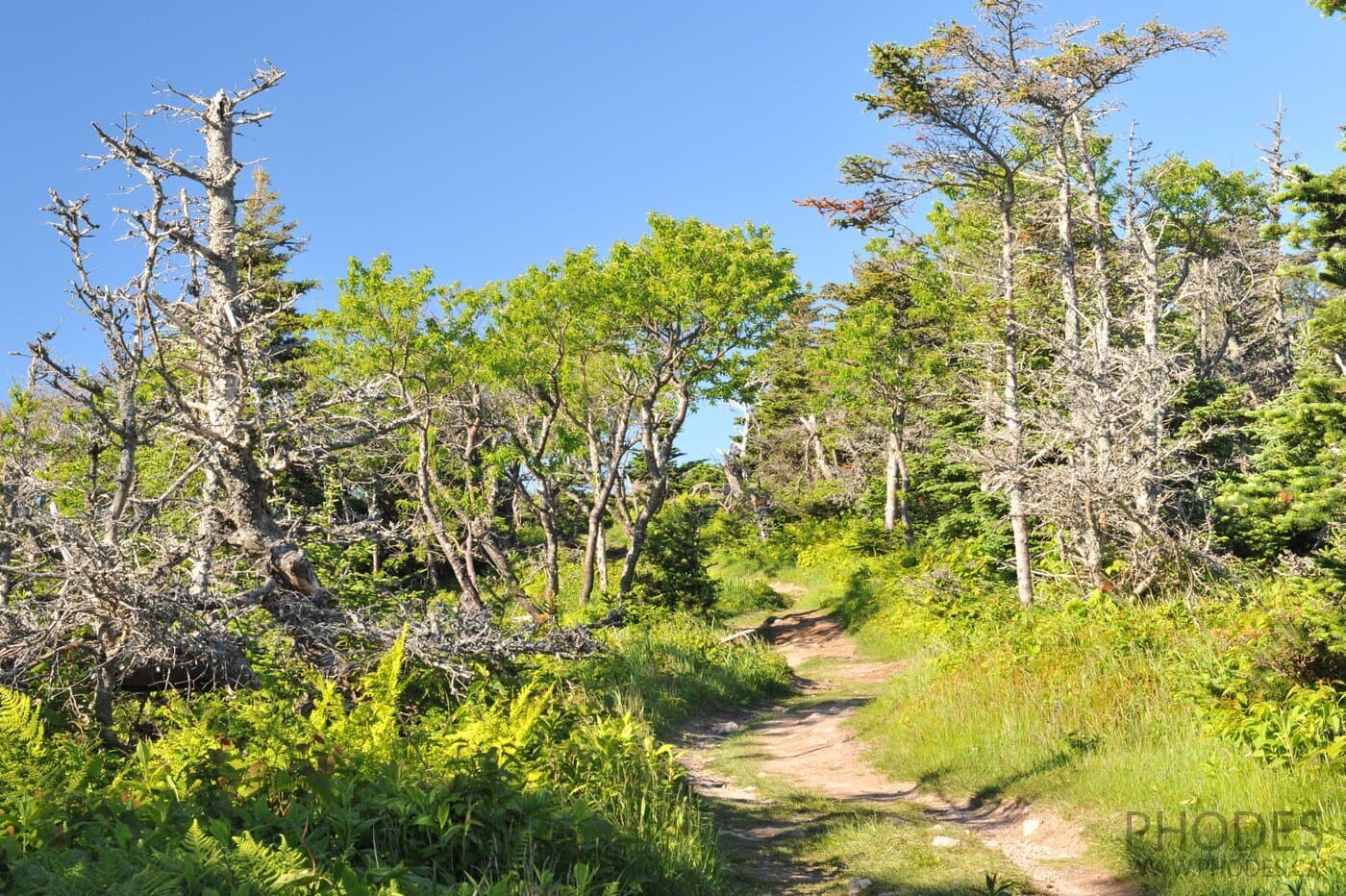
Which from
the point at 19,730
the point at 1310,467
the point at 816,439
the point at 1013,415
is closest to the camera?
the point at 19,730

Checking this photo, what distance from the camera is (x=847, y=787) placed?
30.6 feet

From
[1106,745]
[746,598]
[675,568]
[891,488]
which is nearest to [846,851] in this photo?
[1106,745]

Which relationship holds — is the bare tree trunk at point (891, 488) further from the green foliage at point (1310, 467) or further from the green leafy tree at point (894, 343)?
the green foliage at point (1310, 467)

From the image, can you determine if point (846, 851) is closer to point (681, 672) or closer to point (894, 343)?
point (681, 672)

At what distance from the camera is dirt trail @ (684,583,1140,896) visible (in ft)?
21.3

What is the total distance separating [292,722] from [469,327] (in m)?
15.6

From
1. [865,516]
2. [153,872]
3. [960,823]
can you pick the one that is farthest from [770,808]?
[865,516]

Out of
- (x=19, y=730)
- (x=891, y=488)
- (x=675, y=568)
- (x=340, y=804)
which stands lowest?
(x=340, y=804)

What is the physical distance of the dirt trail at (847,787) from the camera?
21.3 feet

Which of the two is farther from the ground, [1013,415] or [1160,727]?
[1013,415]

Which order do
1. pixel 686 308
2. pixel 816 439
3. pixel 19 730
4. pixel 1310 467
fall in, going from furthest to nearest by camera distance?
pixel 816 439 → pixel 686 308 → pixel 1310 467 → pixel 19 730

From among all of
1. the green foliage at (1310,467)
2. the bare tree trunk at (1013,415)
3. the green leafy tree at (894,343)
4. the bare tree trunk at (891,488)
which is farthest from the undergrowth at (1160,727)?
the bare tree trunk at (891,488)

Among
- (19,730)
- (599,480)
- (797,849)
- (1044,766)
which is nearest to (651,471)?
(599,480)

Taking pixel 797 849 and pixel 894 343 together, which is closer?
pixel 797 849
